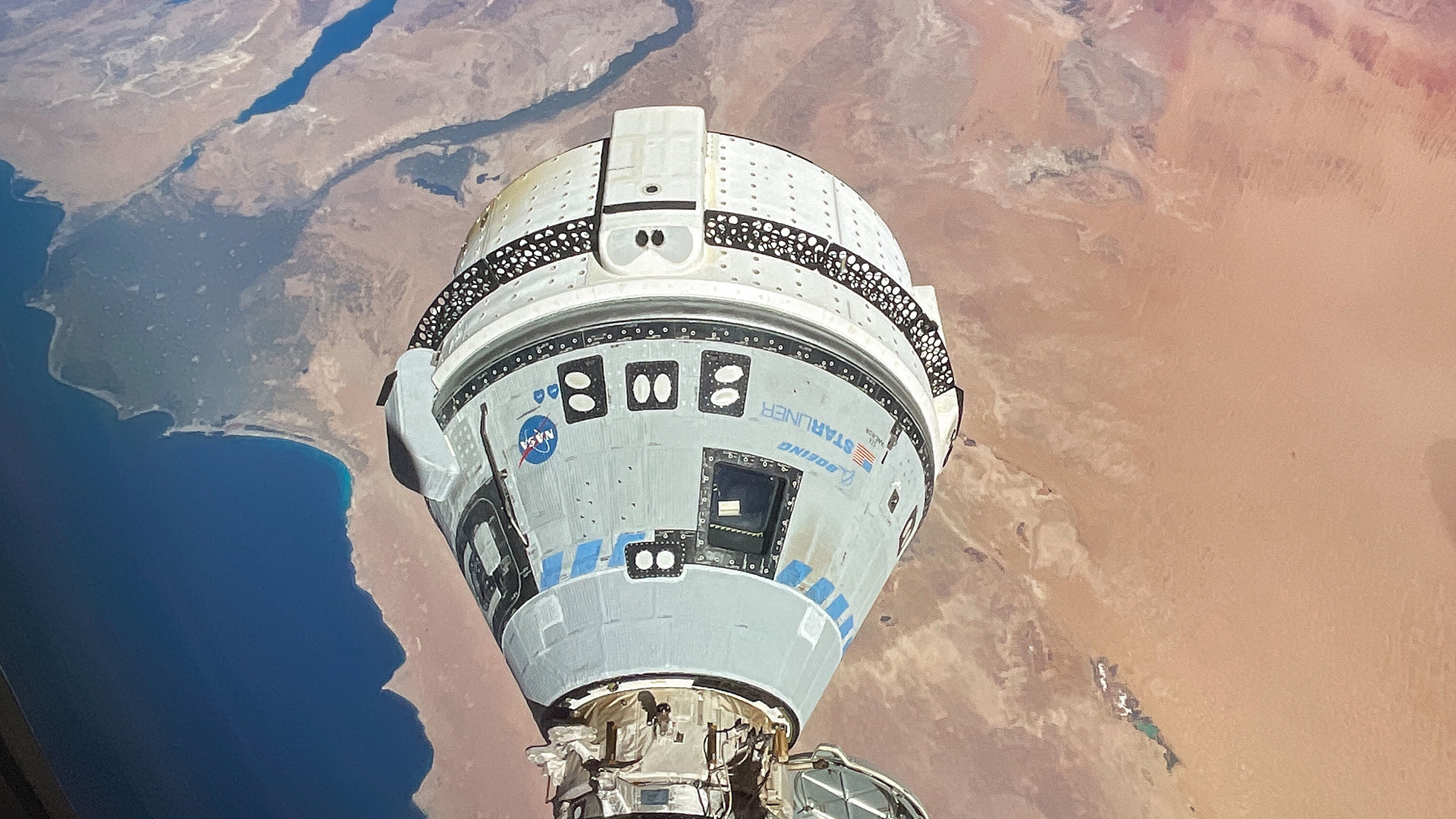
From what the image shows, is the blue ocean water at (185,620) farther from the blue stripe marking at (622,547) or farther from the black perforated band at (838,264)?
the black perforated band at (838,264)

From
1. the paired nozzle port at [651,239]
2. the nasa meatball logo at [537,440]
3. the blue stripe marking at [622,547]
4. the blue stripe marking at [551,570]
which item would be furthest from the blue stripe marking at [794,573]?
the paired nozzle port at [651,239]

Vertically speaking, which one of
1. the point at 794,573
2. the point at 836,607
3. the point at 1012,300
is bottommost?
the point at 1012,300

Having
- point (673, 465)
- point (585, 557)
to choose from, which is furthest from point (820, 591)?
point (585, 557)

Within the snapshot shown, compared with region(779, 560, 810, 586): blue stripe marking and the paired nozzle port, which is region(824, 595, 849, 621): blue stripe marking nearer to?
region(779, 560, 810, 586): blue stripe marking

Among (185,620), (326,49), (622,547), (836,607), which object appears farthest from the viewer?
(326,49)

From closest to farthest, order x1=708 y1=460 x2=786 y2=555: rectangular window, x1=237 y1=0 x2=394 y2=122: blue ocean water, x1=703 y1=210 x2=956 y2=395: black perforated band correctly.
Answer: x1=708 y1=460 x2=786 y2=555: rectangular window → x1=703 y1=210 x2=956 y2=395: black perforated band → x1=237 y1=0 x2=394 y2=122: blue ocean water

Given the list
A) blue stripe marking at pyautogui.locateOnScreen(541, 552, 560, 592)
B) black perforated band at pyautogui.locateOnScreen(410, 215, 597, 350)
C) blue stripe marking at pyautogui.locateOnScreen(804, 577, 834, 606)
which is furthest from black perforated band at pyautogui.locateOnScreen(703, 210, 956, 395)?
blue stripe marking at pyautogui.locateOnScreen(541, 552, 560, 592)

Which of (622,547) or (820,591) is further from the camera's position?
(820,591)

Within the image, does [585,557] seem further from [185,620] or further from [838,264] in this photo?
[185,620]
